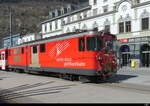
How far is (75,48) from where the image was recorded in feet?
53.0

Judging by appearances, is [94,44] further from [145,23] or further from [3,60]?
[145,23]

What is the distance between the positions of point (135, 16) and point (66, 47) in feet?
80.3

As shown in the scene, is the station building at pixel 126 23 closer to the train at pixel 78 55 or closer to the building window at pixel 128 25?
the building window at pixel 128 25

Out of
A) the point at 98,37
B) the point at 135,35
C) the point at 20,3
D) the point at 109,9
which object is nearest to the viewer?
the point at 98,37

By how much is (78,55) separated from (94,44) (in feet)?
4.92

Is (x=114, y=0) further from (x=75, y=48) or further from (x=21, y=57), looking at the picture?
(x=75, y=48)

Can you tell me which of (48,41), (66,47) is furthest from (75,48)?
(48,41)

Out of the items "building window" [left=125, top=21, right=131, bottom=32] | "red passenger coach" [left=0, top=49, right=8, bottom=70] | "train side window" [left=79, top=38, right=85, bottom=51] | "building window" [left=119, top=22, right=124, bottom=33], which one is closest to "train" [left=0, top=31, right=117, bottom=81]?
"train side window" [left=79, top=38, right=85, bottom=51]

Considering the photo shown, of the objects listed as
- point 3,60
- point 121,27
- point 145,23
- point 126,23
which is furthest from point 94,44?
point 121,27

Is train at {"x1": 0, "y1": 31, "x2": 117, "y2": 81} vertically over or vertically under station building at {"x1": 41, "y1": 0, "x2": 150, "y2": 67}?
under

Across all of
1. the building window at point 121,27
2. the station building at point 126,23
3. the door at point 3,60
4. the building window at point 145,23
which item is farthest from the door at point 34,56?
the building window at point 121,27

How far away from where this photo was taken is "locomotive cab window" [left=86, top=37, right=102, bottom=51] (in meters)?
14.9

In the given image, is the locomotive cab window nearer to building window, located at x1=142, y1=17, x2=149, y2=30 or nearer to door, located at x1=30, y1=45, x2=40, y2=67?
door, located at x1=30, y1=45, x2=40, y2=67

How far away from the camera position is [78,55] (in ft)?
52.2
